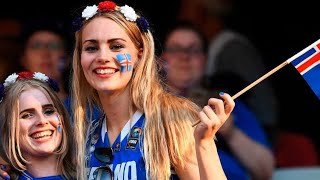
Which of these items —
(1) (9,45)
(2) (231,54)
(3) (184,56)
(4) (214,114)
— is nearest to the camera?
(4) (214,114)

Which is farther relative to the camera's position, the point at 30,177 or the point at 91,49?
the point at 30,177

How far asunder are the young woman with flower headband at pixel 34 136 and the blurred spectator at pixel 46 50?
5.33ft

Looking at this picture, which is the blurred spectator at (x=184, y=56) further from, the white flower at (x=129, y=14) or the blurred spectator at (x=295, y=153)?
the white flower at (x=129, y=14)

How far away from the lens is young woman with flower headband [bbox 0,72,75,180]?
6.85 metres

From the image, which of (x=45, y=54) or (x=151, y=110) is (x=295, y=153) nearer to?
(x=45, y=54)

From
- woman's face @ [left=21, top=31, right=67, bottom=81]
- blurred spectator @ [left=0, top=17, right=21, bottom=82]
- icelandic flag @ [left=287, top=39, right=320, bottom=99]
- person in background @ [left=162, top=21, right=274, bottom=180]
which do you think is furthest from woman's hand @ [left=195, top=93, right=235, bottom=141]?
blurred spectator @ [left=0, top=17, right=21, bottom=82]

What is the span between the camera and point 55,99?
7.02m

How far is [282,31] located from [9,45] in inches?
90.4

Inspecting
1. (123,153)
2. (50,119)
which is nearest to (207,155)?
(123,153)

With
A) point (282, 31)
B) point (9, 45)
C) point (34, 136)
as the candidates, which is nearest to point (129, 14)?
point (34, 136)

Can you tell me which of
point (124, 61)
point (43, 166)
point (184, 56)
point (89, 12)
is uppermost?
point (184, 56)

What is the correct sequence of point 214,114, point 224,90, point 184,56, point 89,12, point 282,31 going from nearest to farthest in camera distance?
point 214,114 → point 89,12 → point 224,90 → point 184,56 → point 282,31

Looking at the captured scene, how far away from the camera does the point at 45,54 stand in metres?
8.77

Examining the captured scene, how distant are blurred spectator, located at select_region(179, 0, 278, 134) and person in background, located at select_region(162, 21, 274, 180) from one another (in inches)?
7.2
